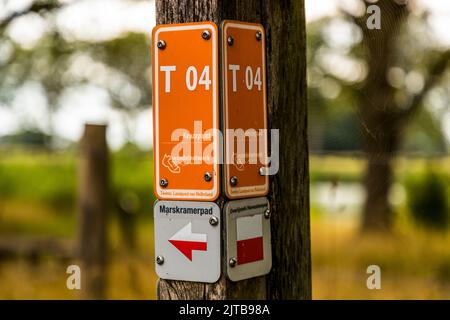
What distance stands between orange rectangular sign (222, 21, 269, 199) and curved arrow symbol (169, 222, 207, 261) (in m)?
0.15

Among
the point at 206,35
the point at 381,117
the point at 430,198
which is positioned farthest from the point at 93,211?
the point at 206,35

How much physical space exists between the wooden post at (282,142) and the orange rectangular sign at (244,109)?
0.05 meters

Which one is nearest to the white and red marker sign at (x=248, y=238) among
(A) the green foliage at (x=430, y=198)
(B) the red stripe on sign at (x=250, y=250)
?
(B) the red stripe on sign at (x=250, y=250)

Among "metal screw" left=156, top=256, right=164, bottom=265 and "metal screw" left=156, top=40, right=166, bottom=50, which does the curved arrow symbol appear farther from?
"metal screw" left=156, top=40, right=166, bottom=50

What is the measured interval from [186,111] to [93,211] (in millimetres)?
4754

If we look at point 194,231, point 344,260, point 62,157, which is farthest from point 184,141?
point 62,157

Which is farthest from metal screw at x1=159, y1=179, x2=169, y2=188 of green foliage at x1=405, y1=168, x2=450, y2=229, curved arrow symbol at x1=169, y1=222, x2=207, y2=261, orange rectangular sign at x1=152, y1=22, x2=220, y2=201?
green foliage at x1=405, y1=168, x2=450, y2=229

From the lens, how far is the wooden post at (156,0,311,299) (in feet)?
6.94

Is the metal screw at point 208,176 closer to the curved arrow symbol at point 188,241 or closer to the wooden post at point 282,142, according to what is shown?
the curved arrow symbol at point 188,241

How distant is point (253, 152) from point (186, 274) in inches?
15.5

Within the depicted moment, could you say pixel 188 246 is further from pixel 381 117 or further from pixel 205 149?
pixel 381 117

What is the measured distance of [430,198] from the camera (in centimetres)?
830

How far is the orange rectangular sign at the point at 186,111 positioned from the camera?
2055 millimetres
